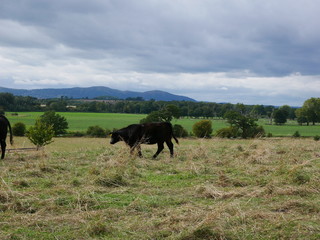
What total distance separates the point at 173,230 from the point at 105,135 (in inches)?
2324

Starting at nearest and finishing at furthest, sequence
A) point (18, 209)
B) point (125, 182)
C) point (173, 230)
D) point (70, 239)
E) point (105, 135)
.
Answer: point (70, 239) < point (173, 230) < point (18, 209) < point (125, 182) < point (105, 135)

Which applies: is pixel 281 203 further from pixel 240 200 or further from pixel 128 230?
pixel 128 230

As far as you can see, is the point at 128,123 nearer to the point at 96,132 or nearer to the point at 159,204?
the point at 96,132

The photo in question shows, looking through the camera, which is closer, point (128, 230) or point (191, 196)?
point (128, 230)

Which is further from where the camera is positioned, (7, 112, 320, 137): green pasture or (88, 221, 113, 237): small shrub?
(7, 112, 320, 137): green pasture

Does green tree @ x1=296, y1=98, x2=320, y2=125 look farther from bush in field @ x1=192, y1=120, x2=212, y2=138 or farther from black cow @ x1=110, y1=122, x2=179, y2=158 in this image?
black cow @ x1=110, y1=122, x2=179, y2=158

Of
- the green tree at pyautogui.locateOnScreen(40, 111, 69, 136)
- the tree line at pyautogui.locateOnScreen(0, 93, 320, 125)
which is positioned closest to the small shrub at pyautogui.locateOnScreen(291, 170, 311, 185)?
the green tree at pyautogui.locateOnScreen(40, 111, 69, 136)

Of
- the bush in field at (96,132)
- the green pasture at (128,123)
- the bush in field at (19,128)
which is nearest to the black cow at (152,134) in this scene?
the bush in field at (96,132)

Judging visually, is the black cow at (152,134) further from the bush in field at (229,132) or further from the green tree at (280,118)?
the green tree at (280,118)

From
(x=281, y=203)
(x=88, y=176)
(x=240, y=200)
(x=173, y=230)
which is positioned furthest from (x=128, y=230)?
(x=88, y=176)

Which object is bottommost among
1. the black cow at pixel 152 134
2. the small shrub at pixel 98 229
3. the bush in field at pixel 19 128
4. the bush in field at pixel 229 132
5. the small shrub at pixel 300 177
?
the bush in field at pixel 19 128

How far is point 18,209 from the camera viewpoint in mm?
5758

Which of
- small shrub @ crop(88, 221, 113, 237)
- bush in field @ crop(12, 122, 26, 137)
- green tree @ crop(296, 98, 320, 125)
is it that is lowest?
bush in field @ crop(12, 122, 26, 137)

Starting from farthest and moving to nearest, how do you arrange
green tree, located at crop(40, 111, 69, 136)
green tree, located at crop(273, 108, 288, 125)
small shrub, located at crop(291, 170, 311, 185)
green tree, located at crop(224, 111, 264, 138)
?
green tree, located at crop(273, 108, 288, 125) → green tree, located at crop(224, 111, 264, 138) → green tree, located at crop(40, 111, 69, 136) → small shrub, located at crop(291, 170, 311, 185)
